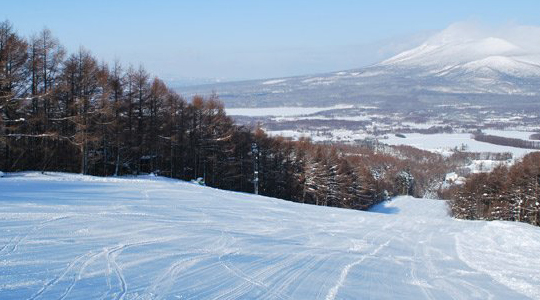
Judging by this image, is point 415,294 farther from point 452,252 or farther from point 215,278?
point 452,252

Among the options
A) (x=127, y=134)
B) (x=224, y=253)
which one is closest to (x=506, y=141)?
(x=127, y=134)

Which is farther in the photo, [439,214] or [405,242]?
[439,214]

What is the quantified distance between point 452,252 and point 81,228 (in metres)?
9.84

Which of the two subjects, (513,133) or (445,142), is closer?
(445,142)

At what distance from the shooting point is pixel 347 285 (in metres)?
8.20

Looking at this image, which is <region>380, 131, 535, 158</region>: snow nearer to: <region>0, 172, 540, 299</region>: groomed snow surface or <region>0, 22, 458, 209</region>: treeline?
<region>0, 22, 458, 209</region>: treeline

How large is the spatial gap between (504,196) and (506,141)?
11042 centimetres

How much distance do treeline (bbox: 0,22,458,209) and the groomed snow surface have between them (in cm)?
905

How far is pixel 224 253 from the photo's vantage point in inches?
386

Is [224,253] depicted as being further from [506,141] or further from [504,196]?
[506,141]

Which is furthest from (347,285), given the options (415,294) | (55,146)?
(55,146)

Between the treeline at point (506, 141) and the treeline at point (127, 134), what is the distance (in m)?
99.8

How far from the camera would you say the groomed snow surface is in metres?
7.28

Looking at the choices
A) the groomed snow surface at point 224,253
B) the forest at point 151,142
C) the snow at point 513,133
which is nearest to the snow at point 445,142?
the snow at point 513,133
